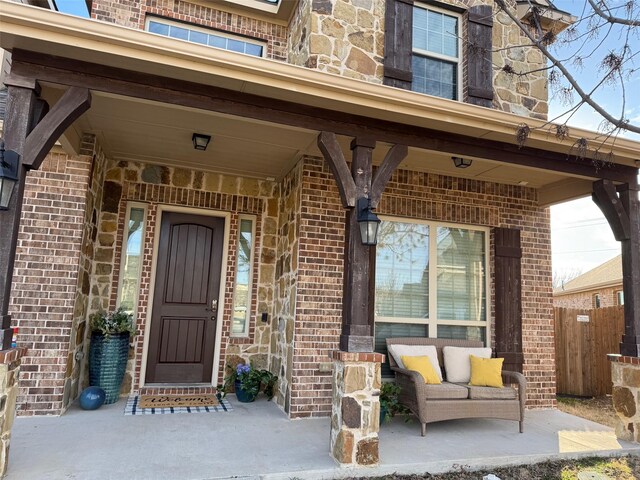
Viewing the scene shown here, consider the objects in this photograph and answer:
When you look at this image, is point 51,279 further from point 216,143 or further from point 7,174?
point 216,143

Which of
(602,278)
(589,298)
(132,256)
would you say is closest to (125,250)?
(132,256)

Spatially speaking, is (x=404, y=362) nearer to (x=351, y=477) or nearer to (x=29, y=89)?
(x=351, y=477)

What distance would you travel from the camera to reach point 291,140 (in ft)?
14.5

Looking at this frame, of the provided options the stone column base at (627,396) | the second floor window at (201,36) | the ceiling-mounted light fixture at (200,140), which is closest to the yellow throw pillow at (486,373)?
the stone column base at (627,396)

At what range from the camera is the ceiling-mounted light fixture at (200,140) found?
4.30 m

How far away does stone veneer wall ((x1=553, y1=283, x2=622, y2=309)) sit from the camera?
13.7 metres

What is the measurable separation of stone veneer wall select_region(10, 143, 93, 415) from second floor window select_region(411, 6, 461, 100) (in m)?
3.76

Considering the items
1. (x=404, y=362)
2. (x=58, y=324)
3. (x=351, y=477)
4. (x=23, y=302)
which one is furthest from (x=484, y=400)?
(x=23, y=302)

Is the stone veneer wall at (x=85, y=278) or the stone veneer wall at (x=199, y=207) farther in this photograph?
the stone veneer wall at (x=199, y=207)

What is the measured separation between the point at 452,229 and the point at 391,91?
250 cm

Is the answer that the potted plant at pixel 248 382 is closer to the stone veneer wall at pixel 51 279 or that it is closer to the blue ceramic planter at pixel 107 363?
the blue ceramic planter at pixel 107 363

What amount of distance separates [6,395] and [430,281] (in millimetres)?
4193

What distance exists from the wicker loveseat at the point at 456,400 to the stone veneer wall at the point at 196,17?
421 cm

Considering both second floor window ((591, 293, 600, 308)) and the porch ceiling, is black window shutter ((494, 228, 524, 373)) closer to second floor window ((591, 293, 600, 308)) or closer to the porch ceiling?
the porch ceiling
